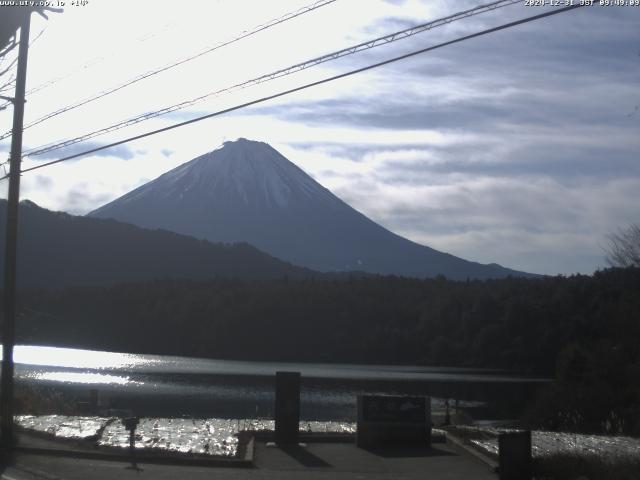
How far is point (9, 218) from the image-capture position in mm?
19062

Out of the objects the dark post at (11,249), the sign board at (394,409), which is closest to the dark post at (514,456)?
the sign board at (394,409)

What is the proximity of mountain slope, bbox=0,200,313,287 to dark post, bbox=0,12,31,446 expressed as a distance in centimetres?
9716

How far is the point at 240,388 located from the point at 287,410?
120 feet

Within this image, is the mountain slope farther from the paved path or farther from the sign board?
the paved path

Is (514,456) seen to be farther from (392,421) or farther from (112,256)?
(112,256)

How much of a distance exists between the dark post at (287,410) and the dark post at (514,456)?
16.4ft

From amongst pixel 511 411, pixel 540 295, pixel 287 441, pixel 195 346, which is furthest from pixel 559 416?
pixel 195 346

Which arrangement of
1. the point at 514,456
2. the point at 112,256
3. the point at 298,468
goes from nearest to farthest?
the point at 514,456
the point at 298,468
the point at 112,256

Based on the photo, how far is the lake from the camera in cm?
4012

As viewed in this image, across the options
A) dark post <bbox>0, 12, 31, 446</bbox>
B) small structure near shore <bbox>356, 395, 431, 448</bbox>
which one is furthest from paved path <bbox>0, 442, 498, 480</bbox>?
dark post <bbox>0, 12, 31, 446</bbox>

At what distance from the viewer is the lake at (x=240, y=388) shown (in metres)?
40.1

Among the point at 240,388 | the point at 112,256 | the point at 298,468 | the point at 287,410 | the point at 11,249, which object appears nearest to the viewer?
the point at 298,468

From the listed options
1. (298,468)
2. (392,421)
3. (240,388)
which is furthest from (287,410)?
(240,388)

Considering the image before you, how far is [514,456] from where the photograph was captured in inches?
571
